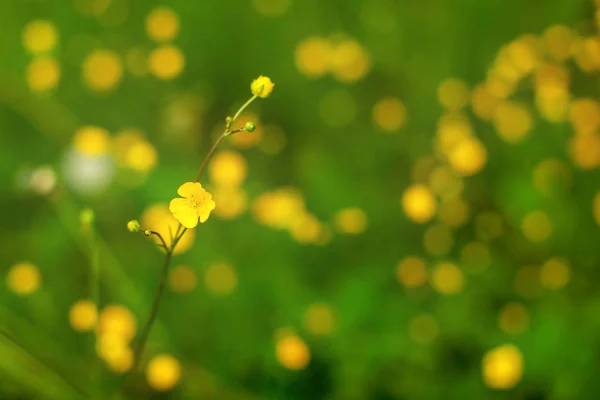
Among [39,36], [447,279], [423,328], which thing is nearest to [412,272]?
[447,279]

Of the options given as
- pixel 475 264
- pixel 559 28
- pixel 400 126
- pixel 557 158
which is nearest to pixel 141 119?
pixel 400 126

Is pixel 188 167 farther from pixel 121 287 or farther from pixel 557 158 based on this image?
pixel 557 158

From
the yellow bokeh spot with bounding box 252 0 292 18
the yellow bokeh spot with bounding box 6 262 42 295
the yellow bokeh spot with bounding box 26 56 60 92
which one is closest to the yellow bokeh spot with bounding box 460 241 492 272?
the yellow bokeh spot with bounding box 252 0 292 18

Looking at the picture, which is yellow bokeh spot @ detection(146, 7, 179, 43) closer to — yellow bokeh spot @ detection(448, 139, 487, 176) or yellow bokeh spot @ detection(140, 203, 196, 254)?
yellow bokeh spot @ detection(140, 203, 196, 254)

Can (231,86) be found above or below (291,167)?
above

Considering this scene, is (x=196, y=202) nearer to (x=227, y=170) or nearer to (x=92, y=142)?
(x=227, y=170)

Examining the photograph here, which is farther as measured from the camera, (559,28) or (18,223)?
(559,28)
